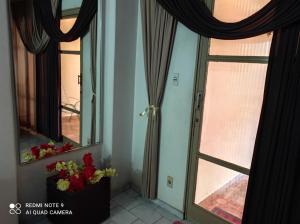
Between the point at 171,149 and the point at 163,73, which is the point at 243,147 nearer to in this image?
the point at 171,149

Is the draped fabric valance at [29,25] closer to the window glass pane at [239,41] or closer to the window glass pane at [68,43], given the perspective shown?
the window glass pane at [68,43]

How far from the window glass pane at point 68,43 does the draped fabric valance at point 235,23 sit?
0.85 metres

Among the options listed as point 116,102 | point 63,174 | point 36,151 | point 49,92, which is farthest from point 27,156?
point 116,102

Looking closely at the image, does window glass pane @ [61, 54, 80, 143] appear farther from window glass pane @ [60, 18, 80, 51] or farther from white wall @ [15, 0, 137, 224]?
white wall @ [15, 0, 137, 224]

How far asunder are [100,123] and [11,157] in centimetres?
92

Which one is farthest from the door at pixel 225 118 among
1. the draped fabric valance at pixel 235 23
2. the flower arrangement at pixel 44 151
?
the flower arrangement at pixel 44 151

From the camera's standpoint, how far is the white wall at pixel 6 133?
A: 1.63 metres

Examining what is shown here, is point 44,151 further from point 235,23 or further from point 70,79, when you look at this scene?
point 235,23

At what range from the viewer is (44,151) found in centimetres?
212

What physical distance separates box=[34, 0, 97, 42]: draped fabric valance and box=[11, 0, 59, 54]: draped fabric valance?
1.6 inches

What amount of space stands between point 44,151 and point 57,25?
3.72 feet

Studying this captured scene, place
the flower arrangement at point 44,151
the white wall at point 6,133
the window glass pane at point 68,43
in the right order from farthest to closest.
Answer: the window glass pane at point 68,43 < the flower arrangement at point 44,151 < the white wall at point 6,133

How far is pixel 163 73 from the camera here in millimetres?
2201

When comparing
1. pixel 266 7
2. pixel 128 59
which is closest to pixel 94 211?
pixel 128 59
